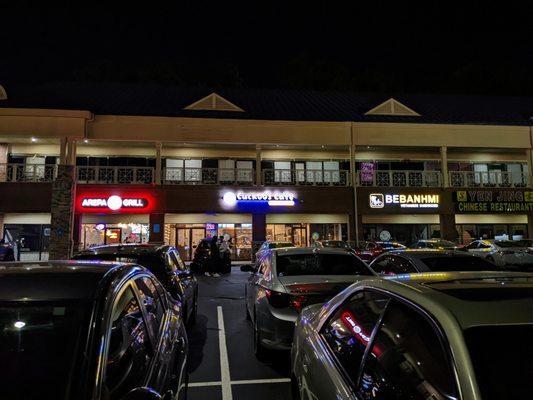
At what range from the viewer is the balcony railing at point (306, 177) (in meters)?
26.6

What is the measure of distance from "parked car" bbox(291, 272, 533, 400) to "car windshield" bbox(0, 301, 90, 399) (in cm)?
143

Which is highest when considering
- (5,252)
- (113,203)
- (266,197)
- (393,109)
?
(393,109)

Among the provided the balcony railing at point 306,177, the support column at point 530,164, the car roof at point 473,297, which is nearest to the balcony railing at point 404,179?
the balcony railing at point 306,177

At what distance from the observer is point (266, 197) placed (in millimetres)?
25094

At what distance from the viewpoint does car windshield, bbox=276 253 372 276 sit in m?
6.50

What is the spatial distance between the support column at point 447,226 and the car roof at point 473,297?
24808mm

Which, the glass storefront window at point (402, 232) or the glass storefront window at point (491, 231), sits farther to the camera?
the glass storefront window at point (491, 231)

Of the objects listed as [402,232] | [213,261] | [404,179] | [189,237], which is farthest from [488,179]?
[213,261]

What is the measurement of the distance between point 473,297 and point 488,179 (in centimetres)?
2966

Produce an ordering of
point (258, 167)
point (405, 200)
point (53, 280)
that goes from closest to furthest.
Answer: point (53, 280), point (258, 167), point (405, 200)

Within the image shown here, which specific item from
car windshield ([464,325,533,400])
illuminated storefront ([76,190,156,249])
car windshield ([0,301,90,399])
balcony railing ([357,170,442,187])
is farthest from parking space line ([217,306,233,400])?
balcony railing ([357,170,442,187])

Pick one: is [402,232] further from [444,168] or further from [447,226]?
[444,168]

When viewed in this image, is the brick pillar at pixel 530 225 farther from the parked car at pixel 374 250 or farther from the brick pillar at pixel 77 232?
the brick pillar at pixel 77 232

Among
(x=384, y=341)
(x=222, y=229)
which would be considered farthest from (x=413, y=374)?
(x=222, y=229)
